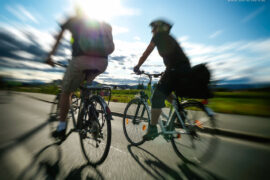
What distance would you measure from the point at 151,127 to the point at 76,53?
1.98 meters

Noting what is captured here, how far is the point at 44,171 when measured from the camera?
6.90 ft

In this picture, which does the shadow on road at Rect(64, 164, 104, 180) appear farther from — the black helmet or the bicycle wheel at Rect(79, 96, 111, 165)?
the black helmet

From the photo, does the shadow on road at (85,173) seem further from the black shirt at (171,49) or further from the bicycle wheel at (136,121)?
the black shirt at (171,49)

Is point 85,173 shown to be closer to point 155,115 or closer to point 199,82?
point 155,115

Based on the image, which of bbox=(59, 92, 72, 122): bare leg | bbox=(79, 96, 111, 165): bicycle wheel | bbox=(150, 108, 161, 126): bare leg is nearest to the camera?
bbox=(79, 96, 111, 165): bicycle wheel

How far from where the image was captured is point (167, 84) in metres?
2.54

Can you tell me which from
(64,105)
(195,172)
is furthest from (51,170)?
(195,172)

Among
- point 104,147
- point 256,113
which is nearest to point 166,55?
point 104,147

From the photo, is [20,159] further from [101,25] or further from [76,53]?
[101,25]

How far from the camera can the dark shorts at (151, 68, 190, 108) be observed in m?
2.23

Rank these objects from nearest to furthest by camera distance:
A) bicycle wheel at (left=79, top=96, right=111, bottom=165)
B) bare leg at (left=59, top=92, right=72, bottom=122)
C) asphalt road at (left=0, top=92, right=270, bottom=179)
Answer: asphalt road at (left=0, top=92, right=270, bottom=179)
bicycle wheel at (left=79, top=96, right=111, bottom=165)
bare leg at (left=59, top=92, right=72, bottom=122)

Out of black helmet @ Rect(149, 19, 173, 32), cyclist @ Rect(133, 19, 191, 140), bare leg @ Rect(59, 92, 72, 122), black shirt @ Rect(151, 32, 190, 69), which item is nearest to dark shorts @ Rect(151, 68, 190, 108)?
cyclist @ Rect(133, 19, 191, 140)

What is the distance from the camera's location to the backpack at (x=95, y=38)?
223cm

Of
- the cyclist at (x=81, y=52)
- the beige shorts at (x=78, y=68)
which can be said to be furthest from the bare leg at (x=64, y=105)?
the beige shorts at (x=78, y=68)
